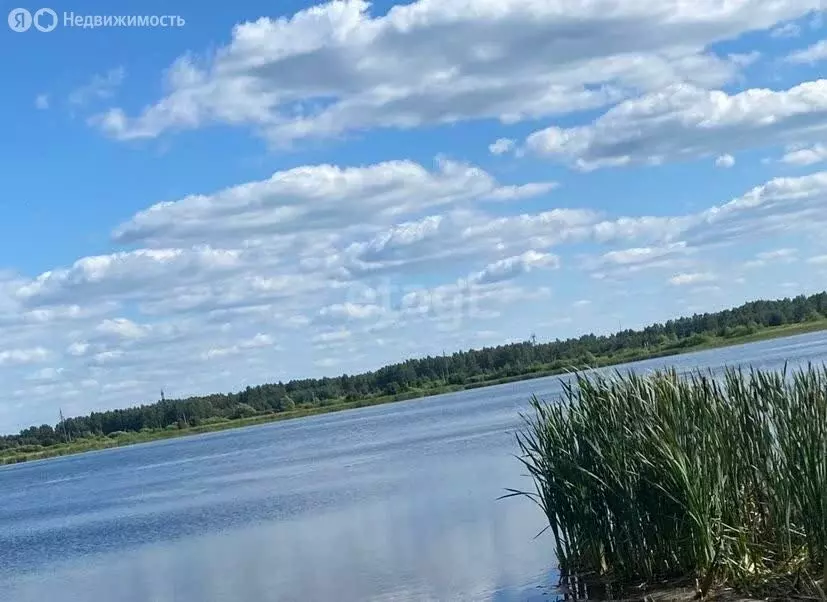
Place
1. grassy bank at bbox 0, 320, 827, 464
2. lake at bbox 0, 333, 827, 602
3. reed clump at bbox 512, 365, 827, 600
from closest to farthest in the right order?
reed clump at bbox 512, 365, 827, 600 < lake at bbox 0, 333, 827, 602 < grassy bank at bbox 0, 320, 827, 464

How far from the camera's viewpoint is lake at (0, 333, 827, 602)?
1861 centimetres

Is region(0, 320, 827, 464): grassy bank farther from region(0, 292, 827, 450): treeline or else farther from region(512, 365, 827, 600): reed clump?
region(512, 365, 827, 600): reed clump

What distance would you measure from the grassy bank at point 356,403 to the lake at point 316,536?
5299cm

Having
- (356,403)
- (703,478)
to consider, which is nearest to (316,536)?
(703,478)

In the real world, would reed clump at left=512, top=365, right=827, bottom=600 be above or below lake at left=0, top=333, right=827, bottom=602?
above

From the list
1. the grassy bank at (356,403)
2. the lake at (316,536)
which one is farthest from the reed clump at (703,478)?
the grassy bank at (356,403)

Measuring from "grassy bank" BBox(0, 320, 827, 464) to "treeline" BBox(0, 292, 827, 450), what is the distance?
588 mm

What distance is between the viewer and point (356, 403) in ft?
445

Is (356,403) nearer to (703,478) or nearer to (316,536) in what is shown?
(316,536)

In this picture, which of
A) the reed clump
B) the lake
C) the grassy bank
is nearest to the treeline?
the grassy bank

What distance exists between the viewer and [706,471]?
12.6 m

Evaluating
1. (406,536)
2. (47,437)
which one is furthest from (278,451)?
(47,437)

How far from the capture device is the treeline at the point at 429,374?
107 m

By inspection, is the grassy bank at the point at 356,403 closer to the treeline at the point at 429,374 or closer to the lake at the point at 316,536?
the treeline at the point at 429,374
